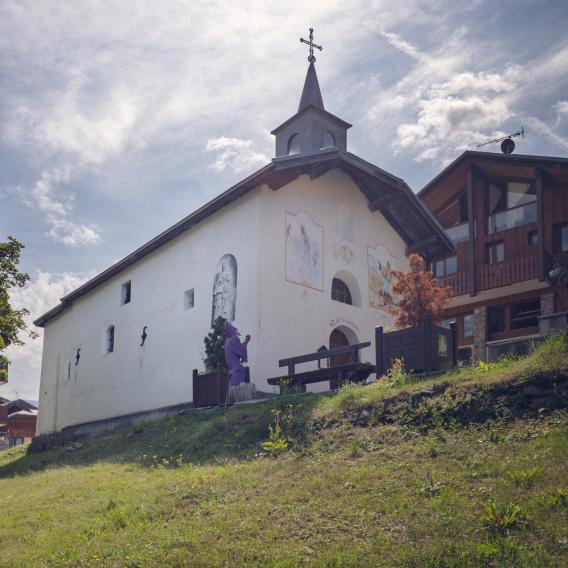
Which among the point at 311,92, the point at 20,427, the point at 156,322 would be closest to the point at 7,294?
the point at 156,322

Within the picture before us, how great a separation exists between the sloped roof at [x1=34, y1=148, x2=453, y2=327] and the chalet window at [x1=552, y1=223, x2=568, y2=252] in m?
3.82

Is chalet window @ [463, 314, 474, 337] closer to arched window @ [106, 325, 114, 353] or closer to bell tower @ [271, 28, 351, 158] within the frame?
bell tower @ [271, 28, 351, 158]

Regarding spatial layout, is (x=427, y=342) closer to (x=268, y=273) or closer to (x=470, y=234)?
(x=268, y=273)

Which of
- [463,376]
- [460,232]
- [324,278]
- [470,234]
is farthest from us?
[460,232]

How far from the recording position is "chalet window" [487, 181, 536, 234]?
26.6 metres

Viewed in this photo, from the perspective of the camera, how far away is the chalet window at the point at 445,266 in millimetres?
28688

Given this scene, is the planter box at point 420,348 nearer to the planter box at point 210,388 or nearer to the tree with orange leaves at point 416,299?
the tree with orange leaves at point 416,299

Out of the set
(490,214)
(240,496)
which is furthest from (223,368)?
(490,214)

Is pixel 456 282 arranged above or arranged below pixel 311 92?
below

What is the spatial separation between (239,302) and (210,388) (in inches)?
123

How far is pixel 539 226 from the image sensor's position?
2508 cm

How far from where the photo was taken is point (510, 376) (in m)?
10.7

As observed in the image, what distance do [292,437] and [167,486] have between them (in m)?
2.14

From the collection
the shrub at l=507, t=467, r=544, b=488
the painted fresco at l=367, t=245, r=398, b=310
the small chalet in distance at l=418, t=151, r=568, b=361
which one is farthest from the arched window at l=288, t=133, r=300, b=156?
the shrub at l=507, t=467, r=544, b=488
